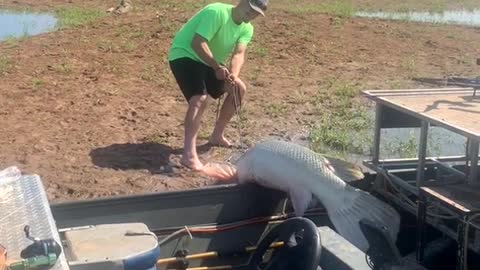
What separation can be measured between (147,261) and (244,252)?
1.62 m

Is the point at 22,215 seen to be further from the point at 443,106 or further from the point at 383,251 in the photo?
the point at 443,106

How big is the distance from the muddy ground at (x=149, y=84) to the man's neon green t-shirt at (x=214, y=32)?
1.04 meters

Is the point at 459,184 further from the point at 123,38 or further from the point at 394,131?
the point at 123,38

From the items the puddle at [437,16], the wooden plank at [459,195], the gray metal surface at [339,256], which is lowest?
the puddle at [437,16]

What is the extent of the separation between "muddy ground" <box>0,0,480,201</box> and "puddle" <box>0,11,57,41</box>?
158 centimetres

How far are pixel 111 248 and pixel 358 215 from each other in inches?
71.5

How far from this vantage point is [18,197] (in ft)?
10.9

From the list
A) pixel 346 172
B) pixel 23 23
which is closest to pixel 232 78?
pixel 346 172

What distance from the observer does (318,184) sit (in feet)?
16.0

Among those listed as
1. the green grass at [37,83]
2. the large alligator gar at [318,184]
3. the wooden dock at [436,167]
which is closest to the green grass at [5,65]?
the green grass at [37,83]

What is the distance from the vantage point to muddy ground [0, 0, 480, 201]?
752 cm

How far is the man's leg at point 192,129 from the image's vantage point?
7.35 m

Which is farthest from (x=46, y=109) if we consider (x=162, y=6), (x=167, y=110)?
(x=162, y=6)

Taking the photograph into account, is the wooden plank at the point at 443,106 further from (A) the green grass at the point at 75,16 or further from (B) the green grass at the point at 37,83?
(A) the green grass at the point at 75,16
